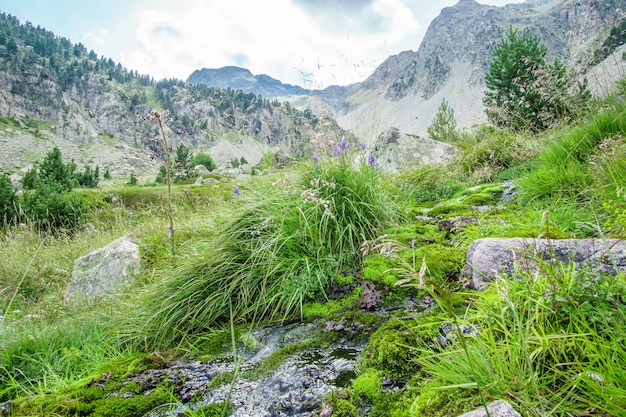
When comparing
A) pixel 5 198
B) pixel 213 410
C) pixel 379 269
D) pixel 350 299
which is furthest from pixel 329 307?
pixel 5 198

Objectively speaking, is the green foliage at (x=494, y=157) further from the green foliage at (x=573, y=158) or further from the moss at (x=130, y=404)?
the moss at (x=130, y=404)

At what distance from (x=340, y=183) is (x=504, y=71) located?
24629mm

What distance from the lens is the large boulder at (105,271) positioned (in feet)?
16.7

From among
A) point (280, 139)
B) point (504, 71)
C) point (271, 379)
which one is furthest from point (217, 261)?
point (504, 71)

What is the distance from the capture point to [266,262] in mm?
3215

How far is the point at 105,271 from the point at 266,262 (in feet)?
12.7

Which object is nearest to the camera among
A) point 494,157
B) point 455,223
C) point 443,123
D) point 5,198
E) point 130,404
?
point 130,404

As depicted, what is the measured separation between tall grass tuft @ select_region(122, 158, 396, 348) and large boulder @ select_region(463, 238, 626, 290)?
1202mm

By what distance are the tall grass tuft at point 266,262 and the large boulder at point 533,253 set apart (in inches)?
47.3

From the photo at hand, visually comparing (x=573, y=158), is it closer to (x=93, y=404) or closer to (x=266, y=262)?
(x=266, y=262)

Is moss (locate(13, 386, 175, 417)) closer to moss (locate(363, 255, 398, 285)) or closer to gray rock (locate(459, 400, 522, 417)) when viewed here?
gray rock (locate(459, 400, 522, 417))

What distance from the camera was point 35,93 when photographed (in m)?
144

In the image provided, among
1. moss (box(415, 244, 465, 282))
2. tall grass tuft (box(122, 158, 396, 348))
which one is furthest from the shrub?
moss (box(415, 244, 465, 282))

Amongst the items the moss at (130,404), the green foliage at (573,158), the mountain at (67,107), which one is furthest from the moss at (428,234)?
the mountain at (67,107)
